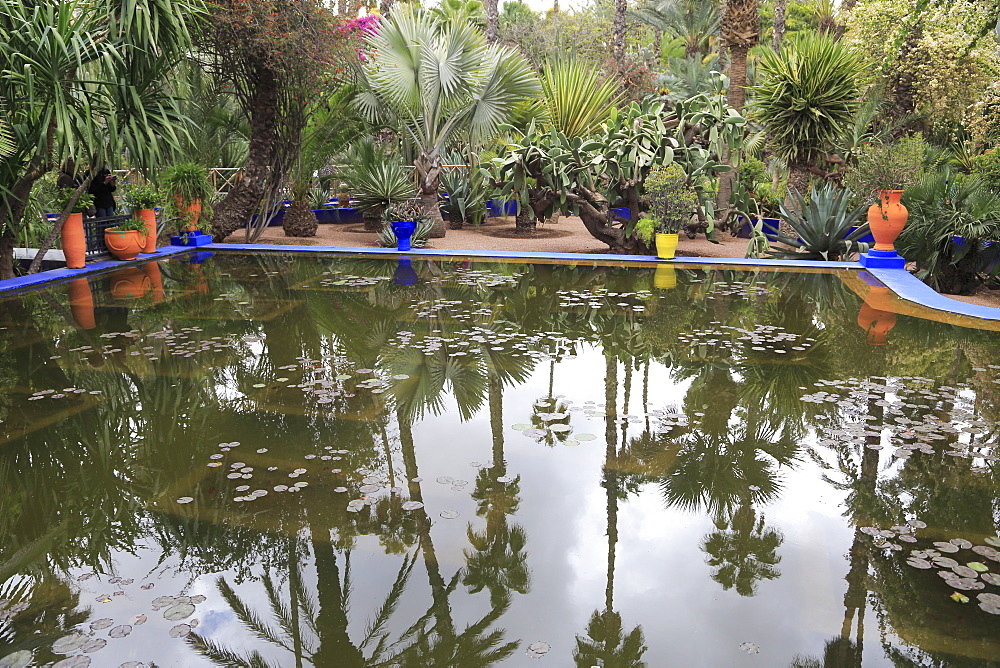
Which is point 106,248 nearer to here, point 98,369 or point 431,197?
point 431,197

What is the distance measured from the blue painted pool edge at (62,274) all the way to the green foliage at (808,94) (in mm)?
10410

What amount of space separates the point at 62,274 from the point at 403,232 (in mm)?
5456

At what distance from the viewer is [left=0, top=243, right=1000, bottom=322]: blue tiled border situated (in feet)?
30.0

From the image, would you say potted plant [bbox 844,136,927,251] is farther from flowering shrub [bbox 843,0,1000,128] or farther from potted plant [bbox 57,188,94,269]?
potted plant [bbox 57,188,94,269]

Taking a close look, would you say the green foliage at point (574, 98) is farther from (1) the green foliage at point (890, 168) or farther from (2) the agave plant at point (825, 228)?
(1) the green foliage at point (890, 168)

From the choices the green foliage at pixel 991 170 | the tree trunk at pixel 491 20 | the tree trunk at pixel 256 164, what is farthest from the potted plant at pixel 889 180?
the tree trunk at pixel 491 20

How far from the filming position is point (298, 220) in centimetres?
1642

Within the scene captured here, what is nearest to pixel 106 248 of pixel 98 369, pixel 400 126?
pixel 400 126

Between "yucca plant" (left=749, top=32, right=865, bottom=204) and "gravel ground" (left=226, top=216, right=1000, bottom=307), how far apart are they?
2150 millimetres

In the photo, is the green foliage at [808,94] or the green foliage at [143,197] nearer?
the green foliage at [808,94]

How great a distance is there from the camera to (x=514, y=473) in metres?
4.77

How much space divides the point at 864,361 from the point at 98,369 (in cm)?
651

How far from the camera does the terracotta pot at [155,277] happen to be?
1016 cm

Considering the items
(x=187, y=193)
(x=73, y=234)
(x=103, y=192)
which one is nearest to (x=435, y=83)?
(x=187, y=193)
